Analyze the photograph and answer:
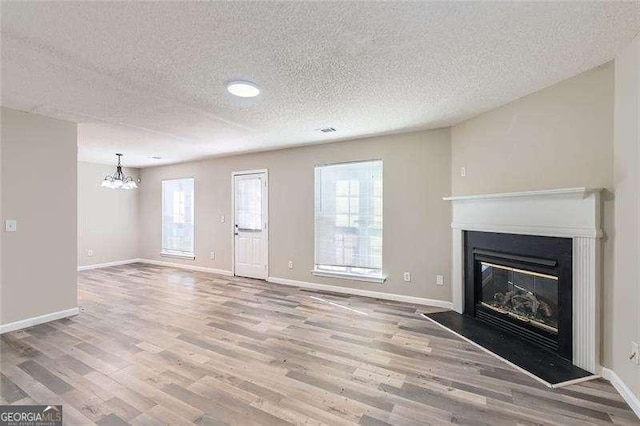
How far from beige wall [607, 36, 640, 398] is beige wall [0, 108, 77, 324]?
5528 mm

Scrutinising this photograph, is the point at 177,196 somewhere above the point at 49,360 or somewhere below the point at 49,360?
above

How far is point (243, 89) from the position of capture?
2.66m

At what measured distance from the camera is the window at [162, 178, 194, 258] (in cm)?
667

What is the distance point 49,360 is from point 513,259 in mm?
4454

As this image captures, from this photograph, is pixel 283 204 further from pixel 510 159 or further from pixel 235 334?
pixel 510 159

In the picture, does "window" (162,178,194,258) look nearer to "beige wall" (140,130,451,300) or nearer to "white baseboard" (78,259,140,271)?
"beige wall" (140,130,451,300)

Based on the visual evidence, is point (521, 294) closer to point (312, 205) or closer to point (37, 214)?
point (312, 205)

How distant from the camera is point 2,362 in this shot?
8.20ft

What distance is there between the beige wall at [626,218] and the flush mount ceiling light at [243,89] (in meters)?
2.80

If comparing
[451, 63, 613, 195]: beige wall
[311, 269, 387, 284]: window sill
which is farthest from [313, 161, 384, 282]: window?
[451, 63, 613, 195]: beige wall

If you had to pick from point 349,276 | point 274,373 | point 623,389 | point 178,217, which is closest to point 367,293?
point 349,276

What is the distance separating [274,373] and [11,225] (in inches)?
132

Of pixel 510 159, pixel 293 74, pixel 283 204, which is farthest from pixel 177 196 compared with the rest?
pixel 510 159

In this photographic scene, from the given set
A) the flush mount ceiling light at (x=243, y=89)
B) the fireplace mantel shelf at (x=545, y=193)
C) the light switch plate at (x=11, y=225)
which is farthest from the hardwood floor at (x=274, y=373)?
the flush mount ceiling light at (x=243, y=89)
